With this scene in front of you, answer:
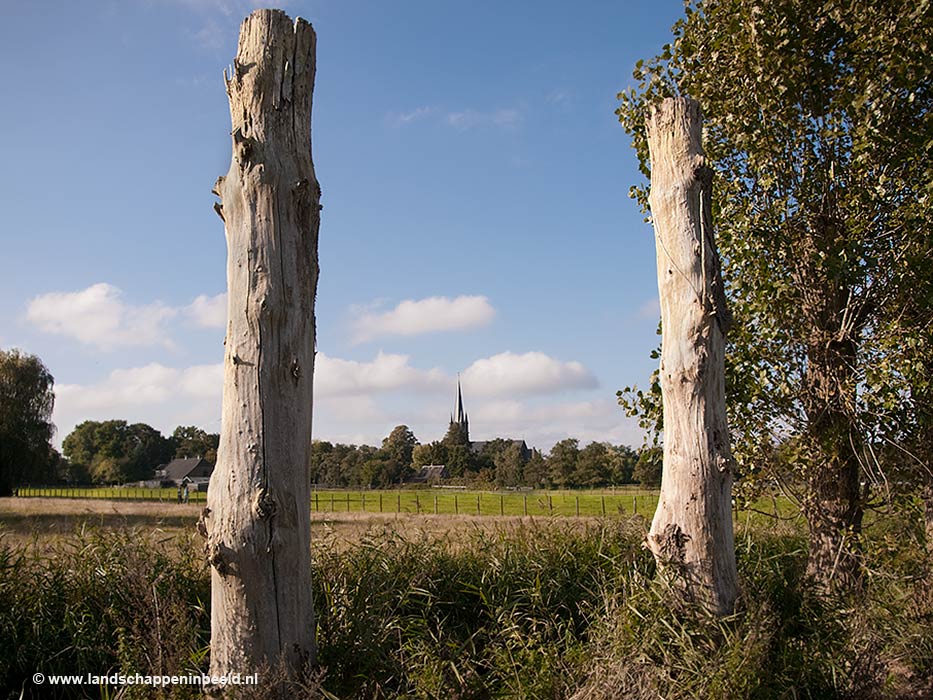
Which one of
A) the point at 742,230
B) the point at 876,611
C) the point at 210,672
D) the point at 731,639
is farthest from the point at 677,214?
the point at 210,672

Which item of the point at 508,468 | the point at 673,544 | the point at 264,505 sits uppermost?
the point at 264,505

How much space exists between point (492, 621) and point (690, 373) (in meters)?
2.35

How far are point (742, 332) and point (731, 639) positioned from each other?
3911 mm

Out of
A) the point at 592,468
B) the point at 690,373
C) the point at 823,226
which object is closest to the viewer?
the point at 690,373

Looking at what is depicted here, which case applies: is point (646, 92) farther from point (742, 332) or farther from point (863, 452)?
point (863, 452)

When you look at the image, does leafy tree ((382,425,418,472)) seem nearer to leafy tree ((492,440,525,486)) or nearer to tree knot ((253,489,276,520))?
leafy tree ((492,440,525,486))

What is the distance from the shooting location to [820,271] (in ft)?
24.0

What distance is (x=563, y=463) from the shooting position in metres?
62.4

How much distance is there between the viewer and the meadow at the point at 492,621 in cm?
424

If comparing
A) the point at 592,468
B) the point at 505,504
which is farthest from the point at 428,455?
the point at 505,504

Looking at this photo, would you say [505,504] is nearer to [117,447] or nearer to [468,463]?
[468,463]

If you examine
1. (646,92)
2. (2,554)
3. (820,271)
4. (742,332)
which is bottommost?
(2,554)

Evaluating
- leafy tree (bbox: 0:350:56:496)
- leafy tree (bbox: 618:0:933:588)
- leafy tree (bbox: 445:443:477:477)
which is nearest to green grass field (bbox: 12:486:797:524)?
leafy tree (bbox: 618:0:933:588)

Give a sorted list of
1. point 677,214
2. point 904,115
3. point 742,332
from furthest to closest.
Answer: point 742,332, point 904,115, point 677,214
